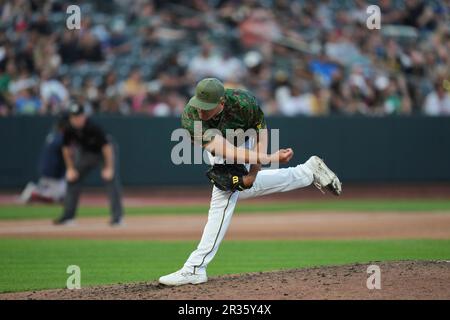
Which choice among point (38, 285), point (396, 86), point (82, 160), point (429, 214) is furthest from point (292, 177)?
point (396, 86)

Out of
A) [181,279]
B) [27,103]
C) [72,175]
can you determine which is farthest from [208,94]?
[27,103]

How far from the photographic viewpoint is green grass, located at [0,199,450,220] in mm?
17084

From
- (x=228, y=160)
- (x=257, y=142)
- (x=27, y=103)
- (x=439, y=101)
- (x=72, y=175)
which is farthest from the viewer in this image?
(x=439, y=101)

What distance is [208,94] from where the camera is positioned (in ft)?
24.2

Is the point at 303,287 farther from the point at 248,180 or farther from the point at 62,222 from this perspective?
the point at 62,222

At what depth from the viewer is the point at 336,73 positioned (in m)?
20.3

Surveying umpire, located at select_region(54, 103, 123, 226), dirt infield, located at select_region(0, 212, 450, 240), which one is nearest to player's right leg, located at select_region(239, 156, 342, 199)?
dirt infield, located at select_region(0, 212, 450, 240)

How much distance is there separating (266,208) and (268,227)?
353 centimetres

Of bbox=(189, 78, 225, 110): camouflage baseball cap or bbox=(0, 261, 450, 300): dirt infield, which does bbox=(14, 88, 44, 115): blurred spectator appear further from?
bbox=(189, 78, 225, 110): camouflage baseball cap

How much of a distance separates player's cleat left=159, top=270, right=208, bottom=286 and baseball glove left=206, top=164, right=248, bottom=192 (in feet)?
2.83

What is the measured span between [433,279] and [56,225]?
329 inches

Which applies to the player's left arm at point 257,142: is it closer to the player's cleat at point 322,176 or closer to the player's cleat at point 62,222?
the player's cleat at point 322,176

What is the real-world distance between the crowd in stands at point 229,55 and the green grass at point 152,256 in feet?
24.1

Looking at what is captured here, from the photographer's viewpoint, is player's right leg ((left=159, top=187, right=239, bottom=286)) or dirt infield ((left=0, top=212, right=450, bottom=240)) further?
dirt infield ((left=0, top=212, right=450, bottom=240))
